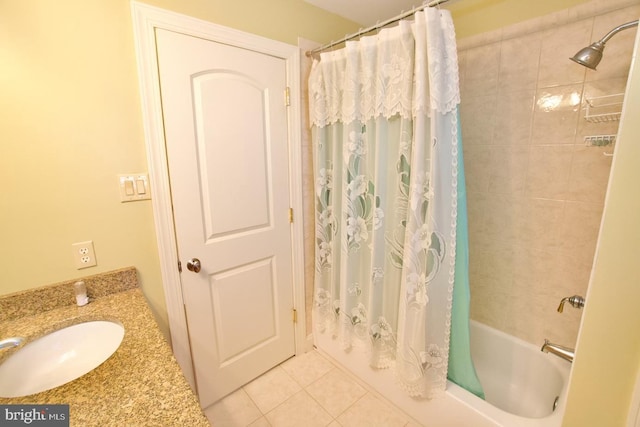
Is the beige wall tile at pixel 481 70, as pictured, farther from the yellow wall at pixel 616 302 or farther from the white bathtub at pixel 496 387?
the white bathtub at pixel 496 387

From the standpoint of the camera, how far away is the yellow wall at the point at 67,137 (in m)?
0.92

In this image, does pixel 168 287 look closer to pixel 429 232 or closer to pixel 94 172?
pixel 94 172

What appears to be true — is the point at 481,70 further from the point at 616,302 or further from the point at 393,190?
the point at 616,302

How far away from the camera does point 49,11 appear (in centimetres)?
93

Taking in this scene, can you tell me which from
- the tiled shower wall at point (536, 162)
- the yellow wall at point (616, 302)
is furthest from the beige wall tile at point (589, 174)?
the yellow wall at point (616, 302)

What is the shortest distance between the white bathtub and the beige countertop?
45.2 inches

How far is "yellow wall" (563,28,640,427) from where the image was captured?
1.95ft

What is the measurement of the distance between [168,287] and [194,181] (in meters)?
0.53

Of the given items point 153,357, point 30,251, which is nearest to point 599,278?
point 153,357

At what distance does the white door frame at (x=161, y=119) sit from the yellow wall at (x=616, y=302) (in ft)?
4.40

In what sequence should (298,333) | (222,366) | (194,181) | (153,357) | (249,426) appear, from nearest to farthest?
(153,357)
(194,181)
(249,426)
(222,366)
(298,333)

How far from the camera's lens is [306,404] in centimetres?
156

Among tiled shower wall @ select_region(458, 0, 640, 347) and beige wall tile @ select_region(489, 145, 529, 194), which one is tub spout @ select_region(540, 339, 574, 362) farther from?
beige wall tile @ select_region(489, 145, 529, 194)

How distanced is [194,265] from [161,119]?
703mm
